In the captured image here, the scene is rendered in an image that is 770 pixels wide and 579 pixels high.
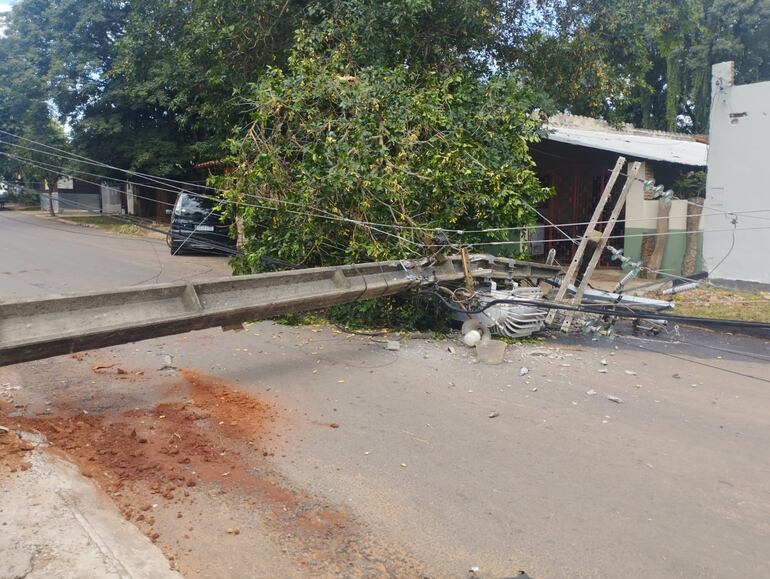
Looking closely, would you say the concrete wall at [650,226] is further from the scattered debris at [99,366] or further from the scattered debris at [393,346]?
the scattered debris at [99,366]

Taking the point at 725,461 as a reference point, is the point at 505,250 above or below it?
above

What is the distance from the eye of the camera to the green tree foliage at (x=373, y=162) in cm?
904

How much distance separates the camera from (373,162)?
357 inches

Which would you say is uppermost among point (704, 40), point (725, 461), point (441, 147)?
point (704, 40)

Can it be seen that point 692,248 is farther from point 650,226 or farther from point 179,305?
point 179,305

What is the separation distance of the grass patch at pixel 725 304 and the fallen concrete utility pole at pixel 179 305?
5.05m

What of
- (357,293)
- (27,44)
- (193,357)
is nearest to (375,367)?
(357,293)

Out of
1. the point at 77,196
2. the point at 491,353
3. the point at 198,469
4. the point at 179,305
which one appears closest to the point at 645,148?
the point at 491,353

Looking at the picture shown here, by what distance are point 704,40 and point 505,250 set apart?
2227cm

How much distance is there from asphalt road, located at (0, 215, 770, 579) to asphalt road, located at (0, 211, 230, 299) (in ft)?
12.6

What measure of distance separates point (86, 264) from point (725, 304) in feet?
45.2

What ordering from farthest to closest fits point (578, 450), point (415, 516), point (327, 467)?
point (578, 450) → point (327, 467) → point (415, 516)

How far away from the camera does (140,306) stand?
18.0 feet

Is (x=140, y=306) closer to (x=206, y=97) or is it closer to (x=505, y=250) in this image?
(x=505, y=250)
